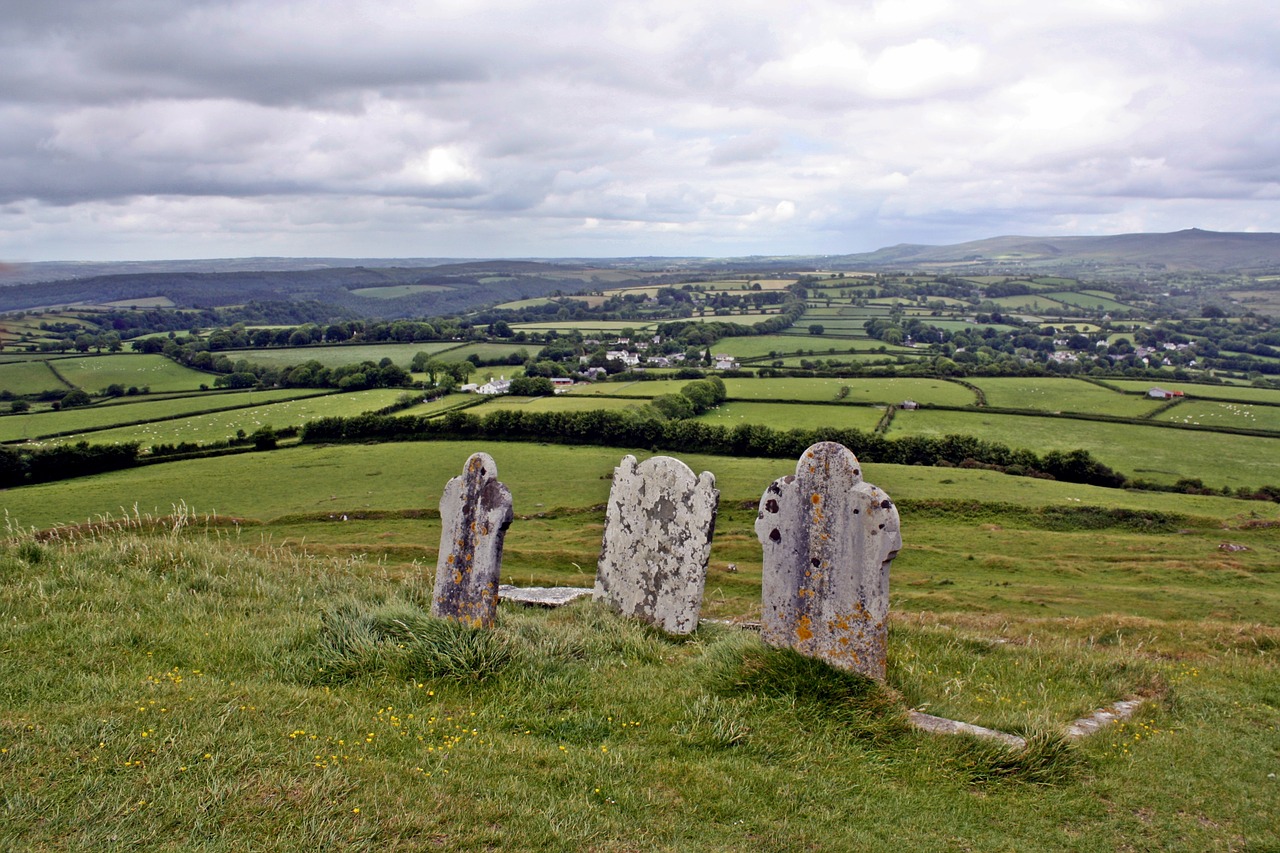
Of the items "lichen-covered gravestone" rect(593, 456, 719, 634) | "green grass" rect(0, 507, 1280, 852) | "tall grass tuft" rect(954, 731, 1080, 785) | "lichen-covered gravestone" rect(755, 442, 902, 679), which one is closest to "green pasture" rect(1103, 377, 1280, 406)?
"lichen-covered gravestone" rect(593, 456, 719, 634)

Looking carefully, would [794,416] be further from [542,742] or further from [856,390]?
[542,742]

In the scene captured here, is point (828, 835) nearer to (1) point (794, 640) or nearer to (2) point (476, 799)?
(2) point (476, 799)

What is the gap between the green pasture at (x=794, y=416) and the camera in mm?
71125

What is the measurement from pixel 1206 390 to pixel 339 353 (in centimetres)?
12193

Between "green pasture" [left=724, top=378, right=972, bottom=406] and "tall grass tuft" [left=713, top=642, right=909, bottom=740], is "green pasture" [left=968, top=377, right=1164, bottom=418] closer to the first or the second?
"green pasture" [left=724, top=378, right=972, bottom=406]

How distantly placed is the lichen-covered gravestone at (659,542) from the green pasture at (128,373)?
96.2 meters

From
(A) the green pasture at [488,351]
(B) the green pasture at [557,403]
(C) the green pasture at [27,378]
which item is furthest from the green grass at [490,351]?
(C) the green pasture at [27,378]

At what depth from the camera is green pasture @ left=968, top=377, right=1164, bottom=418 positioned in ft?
257

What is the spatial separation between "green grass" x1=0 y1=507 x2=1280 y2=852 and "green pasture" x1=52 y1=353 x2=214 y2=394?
317 feet

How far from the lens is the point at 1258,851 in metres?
5.94

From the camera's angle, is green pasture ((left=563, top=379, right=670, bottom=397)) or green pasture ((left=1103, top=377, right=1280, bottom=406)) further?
green pasture ((left=563, top=379, right=670, bottom=397))

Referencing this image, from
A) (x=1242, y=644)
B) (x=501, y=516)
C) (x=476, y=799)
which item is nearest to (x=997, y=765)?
(x=476, y=799)

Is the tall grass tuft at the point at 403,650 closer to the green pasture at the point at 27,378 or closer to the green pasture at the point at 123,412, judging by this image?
the green pasture at the point at 123,412

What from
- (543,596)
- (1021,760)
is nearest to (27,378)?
(543,596)
